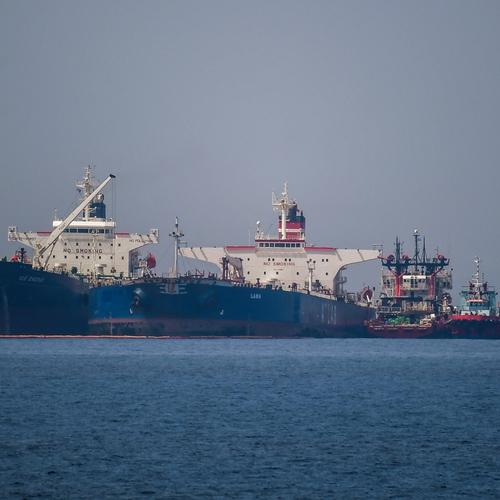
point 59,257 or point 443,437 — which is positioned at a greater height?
point 59,257

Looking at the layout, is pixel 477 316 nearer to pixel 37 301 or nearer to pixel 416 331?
pixel 416 331

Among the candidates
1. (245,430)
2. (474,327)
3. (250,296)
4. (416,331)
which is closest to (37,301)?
(250,296)

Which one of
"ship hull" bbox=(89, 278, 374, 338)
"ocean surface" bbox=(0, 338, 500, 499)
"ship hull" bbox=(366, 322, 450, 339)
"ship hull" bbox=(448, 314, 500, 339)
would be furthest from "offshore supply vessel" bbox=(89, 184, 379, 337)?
"ocean surface" bbox=(0, 338, 500, 499)

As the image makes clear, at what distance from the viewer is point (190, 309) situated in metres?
62.8

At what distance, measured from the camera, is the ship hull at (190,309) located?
62.5 metres

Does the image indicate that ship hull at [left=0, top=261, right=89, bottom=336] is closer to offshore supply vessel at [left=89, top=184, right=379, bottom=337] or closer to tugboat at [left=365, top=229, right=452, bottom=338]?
offshore supply vessel at [left=89, top=184, right=379, bottom=337]

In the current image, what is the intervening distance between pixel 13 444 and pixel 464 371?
1026 inches

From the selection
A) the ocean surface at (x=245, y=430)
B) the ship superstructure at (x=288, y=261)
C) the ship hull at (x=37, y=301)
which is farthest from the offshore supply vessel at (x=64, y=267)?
the ocean surface at (x=245, y=430)

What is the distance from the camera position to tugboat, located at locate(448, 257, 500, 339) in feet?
255

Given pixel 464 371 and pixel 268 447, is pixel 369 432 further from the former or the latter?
pixel 464 371

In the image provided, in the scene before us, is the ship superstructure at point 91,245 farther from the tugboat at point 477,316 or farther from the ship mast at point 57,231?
the tugboat at point 477,316

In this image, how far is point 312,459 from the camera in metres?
21.9

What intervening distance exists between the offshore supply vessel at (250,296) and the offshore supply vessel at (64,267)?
6.18ft

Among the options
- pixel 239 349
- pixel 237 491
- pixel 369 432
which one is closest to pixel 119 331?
pixel 239 349
